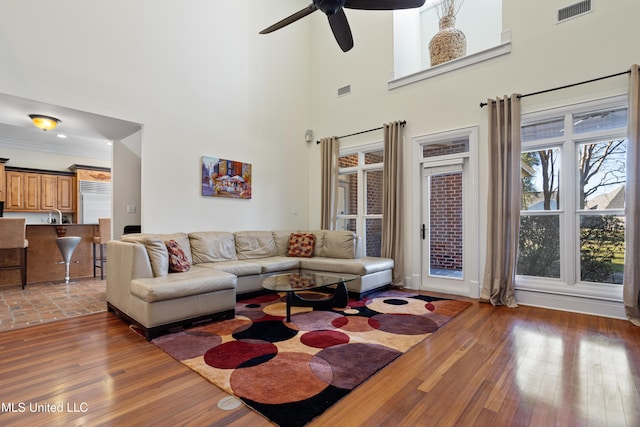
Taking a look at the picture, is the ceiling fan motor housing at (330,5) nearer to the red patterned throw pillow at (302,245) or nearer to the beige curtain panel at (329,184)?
the beige curtain panel at (329,184)

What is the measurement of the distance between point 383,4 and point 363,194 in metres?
3.27

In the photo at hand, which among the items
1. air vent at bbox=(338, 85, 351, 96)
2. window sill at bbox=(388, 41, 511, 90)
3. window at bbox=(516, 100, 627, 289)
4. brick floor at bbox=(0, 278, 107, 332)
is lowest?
brick floor at bbox=(0, 278, 107, 332)

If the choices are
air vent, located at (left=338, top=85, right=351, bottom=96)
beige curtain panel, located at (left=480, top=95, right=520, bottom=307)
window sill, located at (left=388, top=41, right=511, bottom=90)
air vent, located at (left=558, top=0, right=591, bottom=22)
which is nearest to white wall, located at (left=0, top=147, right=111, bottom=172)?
air vent, located at (left=338, top=85, right=351, bottom=96)

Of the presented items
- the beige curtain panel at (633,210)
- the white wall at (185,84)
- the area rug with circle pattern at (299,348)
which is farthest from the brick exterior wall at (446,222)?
the white wall at (185,84)

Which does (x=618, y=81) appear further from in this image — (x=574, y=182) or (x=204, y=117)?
(x=204, y=117)

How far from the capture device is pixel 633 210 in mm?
3244

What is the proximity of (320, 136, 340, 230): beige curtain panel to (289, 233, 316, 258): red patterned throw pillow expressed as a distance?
72 centimetres

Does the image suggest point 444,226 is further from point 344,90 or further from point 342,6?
point 342,6

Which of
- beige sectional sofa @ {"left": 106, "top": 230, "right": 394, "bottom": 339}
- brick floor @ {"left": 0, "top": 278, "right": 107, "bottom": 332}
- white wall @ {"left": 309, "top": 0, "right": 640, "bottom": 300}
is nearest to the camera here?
beige sectional sofa @ {"left": 106, "top": 230, "right": 394, "bottom": 339}

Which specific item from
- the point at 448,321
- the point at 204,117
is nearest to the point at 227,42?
the point at 204,117

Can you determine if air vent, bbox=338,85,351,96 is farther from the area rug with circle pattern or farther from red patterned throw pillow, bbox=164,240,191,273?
red patterned throw pillow, bbox=164,240,191,273

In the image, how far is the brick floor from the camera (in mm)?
3371

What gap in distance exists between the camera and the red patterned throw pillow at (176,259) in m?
3.60

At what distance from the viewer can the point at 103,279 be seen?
5.70 m
